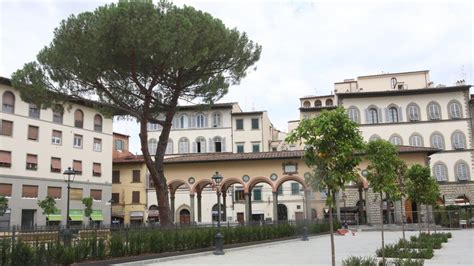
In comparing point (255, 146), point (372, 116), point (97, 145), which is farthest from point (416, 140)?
point (97, 145)

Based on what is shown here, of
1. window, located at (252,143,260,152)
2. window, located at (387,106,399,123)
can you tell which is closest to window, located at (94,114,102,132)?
window, located at (252,143,260,152)

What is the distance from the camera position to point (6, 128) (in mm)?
35656

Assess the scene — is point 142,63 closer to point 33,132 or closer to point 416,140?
point 33,132

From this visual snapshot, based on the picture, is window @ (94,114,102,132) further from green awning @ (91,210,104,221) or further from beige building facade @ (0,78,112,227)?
green awning @ (91,210,104,221)

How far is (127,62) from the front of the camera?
18750mm

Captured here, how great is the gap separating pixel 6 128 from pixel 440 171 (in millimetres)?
39131

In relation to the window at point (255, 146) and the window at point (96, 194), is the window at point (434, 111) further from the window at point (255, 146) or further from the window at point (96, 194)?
the window at point (96, 194)

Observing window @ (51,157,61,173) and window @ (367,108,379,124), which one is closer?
window @ (51,157,61,173)

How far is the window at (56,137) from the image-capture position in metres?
40.0

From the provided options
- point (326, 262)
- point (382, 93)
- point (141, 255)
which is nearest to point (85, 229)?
point (141, 255)

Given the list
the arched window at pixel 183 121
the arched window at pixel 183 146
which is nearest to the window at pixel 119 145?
the arched window at pixel 183 146

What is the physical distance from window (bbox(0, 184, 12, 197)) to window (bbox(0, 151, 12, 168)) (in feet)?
4.80

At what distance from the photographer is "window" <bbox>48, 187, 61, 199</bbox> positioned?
38938 millimetres

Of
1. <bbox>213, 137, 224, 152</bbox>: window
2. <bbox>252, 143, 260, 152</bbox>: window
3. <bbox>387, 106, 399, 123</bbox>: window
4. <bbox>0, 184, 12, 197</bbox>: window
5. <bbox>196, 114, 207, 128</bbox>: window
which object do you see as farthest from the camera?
<bbox>196, 114, 207, 128</bbox>: window
